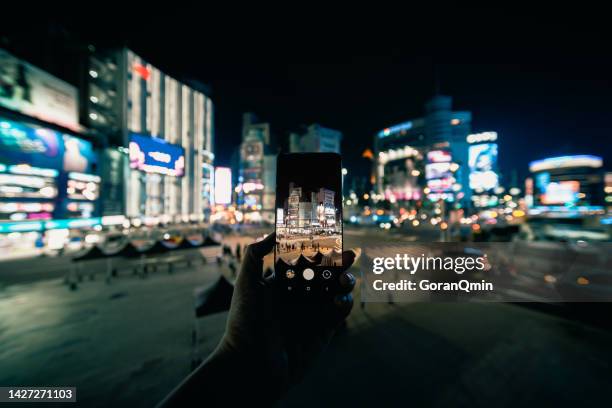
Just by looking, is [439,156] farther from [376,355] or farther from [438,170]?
[376,355]

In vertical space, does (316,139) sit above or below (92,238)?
above

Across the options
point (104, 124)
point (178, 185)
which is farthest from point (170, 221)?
point (104, 124)

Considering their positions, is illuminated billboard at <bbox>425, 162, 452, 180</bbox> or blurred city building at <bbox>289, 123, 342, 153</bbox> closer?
illuminated billboard at <bbox>425, 162, 452, 180</bbox>

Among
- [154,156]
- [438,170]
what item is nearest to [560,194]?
[438,170]

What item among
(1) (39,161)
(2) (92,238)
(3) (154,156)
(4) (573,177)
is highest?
(4) (573,177)

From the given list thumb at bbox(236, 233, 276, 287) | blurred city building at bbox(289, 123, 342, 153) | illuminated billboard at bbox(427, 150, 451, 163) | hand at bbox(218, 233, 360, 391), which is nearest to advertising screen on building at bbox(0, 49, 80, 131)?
thumb at bbox(236, 233, 276, 287)

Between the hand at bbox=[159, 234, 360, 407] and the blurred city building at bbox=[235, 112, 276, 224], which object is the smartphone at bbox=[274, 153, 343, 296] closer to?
the hand at bbox=[159, 234, 360, 407]

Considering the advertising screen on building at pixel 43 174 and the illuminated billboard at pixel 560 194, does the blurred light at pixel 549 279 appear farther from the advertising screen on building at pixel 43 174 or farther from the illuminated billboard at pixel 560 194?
the illuminated billboard at pixel 560 194
